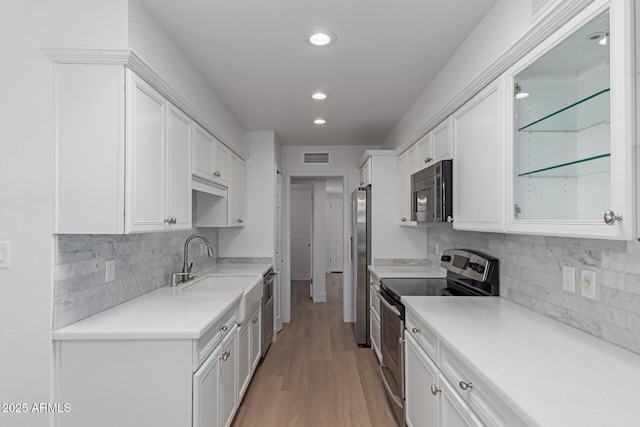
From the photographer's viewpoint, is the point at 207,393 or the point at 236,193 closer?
the point at 207,393

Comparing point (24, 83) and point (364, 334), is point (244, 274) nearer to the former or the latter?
point (364, 334)

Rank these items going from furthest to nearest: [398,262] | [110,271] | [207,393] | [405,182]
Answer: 1. [398,262]
2. [405,182]
3. [110,271]
4. [207,393]

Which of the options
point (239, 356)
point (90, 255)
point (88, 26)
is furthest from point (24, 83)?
point (239, 356)

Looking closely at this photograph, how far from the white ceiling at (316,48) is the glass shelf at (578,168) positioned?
3.10ft

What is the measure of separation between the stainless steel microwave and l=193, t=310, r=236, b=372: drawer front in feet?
5.19

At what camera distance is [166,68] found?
2006mm

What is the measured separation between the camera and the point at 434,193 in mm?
2469

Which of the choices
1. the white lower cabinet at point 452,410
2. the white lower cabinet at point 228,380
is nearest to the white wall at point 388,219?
the white lower cabinet at point 228,380

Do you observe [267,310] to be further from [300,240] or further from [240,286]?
[300,240]

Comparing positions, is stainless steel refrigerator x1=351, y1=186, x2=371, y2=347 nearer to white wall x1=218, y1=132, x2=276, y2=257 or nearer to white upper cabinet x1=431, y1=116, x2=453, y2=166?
white wall x1=218, y1=132, x2=276, y2=257

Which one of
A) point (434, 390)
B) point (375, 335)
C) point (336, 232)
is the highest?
point (336, 232)

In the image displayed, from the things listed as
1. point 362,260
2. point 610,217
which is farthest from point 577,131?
point 362,260

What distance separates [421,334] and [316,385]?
1.48 metres

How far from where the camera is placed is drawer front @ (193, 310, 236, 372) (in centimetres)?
164
